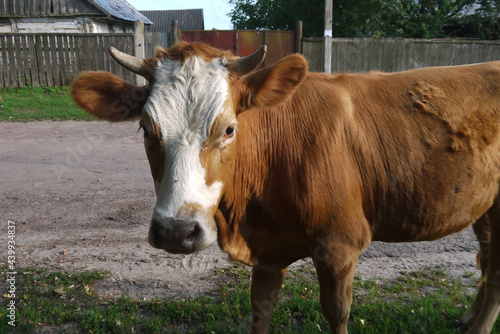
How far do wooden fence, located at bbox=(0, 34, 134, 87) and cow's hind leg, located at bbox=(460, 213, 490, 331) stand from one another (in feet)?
37.7

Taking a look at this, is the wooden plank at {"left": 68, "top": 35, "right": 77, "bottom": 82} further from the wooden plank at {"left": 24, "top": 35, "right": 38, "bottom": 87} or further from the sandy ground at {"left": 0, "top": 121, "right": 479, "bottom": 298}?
the sandy ground at {"left": 0, "top": 121, "right": 479, "bottom": 298}

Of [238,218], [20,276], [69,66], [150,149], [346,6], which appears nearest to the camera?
[150,149]

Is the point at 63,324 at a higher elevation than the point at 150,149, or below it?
below

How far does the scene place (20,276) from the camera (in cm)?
372

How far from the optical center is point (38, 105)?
1137cm

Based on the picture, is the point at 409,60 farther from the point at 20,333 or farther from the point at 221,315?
the point at 20,333

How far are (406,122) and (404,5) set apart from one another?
20287mm

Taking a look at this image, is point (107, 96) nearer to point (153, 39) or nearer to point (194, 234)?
point (194, 234)

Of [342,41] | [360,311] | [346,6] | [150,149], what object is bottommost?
[360,311]

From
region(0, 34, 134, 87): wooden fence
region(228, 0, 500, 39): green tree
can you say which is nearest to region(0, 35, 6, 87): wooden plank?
region(0, 34, 134, 87): wooden fence

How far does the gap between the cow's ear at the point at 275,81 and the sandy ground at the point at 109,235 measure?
6.70ft

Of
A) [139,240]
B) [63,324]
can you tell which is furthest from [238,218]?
[139,240]

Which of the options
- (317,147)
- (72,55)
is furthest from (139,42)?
(317,147)

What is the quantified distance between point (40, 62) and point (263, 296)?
1298 cm
